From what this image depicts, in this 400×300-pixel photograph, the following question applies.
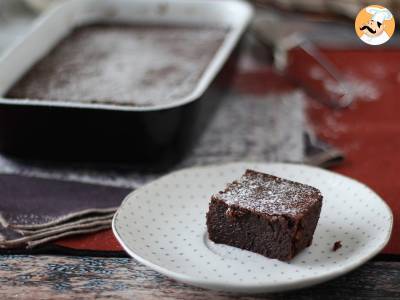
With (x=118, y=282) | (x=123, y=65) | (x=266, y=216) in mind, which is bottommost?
(x=118, y=282)

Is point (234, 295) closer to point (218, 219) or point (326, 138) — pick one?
point (218, 219)

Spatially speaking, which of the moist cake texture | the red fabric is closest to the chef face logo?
the red fabric

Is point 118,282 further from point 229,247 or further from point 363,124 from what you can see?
point 363,124

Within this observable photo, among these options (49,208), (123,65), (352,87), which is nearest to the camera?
(49,208)

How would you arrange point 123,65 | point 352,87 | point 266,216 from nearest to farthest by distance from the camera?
point 266,216
point 123,65
point 352,87

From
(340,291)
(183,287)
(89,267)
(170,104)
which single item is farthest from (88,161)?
(340,291)

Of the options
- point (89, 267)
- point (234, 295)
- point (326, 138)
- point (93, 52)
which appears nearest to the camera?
point (234, 295)

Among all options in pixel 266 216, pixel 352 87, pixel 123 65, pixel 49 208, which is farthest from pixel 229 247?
pixel 352 87
